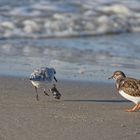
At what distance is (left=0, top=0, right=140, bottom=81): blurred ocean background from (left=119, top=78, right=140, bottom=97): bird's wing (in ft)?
6.05

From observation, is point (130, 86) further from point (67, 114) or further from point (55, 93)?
point (55, 93)

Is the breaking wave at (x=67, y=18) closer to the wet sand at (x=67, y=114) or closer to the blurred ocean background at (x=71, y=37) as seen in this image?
the blurred ocean background at (x=71, y=37)

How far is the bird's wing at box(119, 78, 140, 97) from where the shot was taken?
306 inches

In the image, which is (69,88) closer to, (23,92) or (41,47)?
(23,92)

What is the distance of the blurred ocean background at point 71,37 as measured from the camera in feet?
35.4

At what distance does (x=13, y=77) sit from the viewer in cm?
966

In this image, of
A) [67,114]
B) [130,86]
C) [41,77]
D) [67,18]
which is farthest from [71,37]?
[67,114]

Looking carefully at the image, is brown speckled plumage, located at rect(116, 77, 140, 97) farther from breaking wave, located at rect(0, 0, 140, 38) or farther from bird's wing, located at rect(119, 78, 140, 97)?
breaking wave, located at rect(0, 0, 140, 38)

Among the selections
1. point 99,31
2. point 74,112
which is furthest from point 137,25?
point 74,112

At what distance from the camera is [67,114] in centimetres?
751

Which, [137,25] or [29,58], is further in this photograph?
[137,25]

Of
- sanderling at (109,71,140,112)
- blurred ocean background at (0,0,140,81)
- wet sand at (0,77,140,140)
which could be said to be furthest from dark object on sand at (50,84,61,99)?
blurred ocean background at (0,0,140,81)

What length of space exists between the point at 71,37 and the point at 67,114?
7846 millimetres

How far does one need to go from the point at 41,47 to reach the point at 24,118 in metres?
6.06
